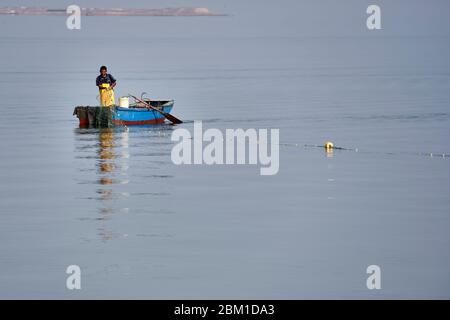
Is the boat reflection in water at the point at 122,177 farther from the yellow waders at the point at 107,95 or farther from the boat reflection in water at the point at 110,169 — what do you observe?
the yellow waders at the point at 107,95

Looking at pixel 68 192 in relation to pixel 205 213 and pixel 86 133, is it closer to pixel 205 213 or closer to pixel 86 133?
pixel 205 213

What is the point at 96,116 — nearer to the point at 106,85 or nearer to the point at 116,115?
the point at 116,115

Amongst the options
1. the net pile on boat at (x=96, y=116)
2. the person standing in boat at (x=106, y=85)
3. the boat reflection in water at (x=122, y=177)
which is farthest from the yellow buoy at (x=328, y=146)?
the net pile on boat at (x=96, y=116)

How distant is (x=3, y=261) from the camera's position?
954 inches

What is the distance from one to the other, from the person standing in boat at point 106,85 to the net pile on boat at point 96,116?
305mm

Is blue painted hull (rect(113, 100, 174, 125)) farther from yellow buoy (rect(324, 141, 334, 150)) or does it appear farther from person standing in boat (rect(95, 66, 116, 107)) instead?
yellow buoy (rect(324, 141, 334, 150))

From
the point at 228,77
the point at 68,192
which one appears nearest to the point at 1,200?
the point at 68,192

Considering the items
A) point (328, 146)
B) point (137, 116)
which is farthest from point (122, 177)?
point (137, 116)

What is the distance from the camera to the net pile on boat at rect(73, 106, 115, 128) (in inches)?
1981

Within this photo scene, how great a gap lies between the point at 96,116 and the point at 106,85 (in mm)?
2186

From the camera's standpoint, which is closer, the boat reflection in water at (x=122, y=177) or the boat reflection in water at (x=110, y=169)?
the boat reflection in water at (x=122, y=177)

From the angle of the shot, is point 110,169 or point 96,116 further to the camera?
point 96,116

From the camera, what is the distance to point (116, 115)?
1996 inches

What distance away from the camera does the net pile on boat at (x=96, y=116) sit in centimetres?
5031
